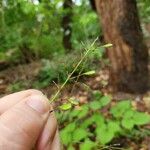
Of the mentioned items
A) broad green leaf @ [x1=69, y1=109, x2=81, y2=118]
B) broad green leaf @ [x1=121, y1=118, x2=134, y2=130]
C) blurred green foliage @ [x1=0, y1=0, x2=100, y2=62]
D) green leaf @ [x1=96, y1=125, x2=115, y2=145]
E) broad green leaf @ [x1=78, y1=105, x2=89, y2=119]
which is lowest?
green leaf @ [x1=96, y1=125, x2=115, y2=145]

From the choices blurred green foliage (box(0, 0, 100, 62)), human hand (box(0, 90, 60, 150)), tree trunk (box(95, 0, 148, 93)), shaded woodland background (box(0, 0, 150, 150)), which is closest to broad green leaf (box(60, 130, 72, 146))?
shaded woodland background (box(0, 0, 150, 150))

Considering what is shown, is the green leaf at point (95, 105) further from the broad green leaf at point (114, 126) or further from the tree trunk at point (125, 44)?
the tree trunk at point (125, 44)

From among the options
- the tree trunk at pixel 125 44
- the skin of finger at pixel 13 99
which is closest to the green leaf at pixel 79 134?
the tree trunk at pixel 125 44

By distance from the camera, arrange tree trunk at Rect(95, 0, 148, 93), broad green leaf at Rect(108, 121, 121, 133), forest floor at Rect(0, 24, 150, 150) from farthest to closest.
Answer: tree trunk at Rect(95, 0, 148, 93)
forest floor at Rect(0, 24, 150, 150)
broad green leaf at Rect(108, 121, 121, 133)

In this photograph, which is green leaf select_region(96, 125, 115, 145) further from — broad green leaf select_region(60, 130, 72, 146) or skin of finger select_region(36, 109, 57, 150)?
skin of finger select_region(36, 109, 57, 150)

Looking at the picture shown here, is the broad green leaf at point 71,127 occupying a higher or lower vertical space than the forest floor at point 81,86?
higher

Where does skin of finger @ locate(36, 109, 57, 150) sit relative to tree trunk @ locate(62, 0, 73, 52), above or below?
above

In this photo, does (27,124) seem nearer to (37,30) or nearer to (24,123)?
(24,123)

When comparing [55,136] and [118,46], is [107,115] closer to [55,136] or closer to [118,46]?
[118,46]
